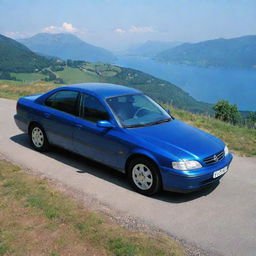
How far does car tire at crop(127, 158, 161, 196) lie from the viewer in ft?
17.0

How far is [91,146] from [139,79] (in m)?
148

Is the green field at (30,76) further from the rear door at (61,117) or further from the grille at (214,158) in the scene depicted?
the grille at (214,158)

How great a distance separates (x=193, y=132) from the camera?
234 inches

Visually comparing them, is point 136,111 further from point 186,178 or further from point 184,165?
point 186,178

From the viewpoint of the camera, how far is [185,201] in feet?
17.4

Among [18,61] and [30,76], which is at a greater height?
[18,61]

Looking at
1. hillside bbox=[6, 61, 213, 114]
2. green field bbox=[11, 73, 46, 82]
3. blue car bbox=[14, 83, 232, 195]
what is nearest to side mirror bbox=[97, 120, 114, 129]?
blue car bbox=[14, 83, 232, 195]

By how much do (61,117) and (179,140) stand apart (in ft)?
8.39

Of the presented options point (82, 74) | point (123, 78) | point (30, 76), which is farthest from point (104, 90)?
point (123, 78)

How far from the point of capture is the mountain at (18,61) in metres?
121

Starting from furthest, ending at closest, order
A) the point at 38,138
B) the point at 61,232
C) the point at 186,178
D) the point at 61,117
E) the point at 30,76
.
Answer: the point at 30,76 < the point at 38,138 < the point at 61,117 < the point at 186,178 < the point at 61,232

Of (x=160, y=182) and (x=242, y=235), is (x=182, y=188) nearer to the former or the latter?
(x=160, y=182)

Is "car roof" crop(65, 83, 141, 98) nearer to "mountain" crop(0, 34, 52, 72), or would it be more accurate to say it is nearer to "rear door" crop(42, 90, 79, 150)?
"rear door" crop(42, 90, 79, 150)

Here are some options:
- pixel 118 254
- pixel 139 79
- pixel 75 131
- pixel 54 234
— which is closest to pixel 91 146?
pixel 75 131
